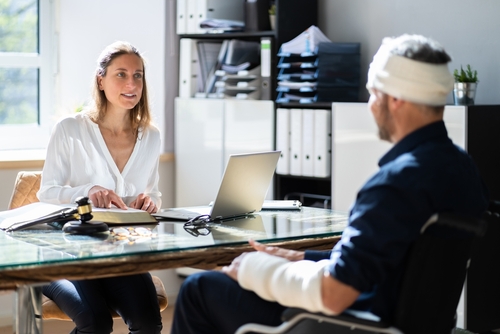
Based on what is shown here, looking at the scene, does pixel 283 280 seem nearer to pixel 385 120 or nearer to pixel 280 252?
pixel 280 252

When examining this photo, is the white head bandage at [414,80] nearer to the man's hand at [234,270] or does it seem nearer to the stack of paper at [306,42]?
the man's hand at [234,270]

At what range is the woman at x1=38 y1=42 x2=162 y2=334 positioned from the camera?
256 centimetres

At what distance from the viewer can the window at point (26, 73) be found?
14.6 feet

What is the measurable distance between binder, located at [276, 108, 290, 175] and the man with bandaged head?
2026 millimetres

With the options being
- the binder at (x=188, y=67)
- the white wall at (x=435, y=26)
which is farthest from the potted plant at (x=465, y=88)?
the binder at (x=188, y=67)

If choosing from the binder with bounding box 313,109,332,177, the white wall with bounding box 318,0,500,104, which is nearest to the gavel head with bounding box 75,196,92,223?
the binder with bounding box 313,109,332,177

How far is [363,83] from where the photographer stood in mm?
4078

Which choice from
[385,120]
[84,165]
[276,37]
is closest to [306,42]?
[276,37]

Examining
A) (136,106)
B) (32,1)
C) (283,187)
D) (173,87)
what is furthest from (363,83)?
(32,1)

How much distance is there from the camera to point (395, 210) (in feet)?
5.37

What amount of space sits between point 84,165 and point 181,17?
1654mm

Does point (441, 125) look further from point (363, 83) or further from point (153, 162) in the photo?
point (363, 83)

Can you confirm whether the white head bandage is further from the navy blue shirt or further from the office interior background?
the office interior background

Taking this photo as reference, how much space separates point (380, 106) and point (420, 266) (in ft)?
1.25
